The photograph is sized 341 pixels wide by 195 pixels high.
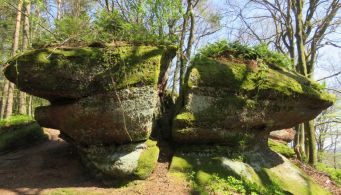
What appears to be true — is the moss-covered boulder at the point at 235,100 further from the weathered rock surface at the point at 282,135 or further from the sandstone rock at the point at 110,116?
the weathered rock surface at the point at 282,135

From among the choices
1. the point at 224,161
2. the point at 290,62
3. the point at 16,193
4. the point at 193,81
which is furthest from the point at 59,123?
the point at 290,62

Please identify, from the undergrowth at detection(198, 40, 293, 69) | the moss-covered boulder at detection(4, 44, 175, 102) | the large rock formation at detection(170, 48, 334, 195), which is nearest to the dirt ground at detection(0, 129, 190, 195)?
the large rock formation at detection(170, 48, 334, 195)

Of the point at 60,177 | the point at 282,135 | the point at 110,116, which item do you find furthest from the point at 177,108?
the point at 282,135

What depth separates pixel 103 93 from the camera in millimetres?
7551

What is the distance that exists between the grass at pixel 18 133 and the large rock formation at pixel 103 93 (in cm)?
389

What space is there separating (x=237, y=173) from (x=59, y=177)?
13.5ft

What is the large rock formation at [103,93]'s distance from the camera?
7.43 metres

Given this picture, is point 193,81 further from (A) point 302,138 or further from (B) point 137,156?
(A) point 302,138

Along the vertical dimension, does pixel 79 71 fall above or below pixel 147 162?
above

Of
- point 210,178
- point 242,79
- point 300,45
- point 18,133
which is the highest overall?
point 300,45

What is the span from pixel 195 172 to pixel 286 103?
3.03m

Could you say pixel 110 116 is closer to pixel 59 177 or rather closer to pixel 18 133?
pixel 59 177

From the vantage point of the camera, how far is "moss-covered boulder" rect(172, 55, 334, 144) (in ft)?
27.8

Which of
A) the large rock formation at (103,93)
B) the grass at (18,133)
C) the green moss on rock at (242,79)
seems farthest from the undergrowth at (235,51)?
the grass at (18,133)
